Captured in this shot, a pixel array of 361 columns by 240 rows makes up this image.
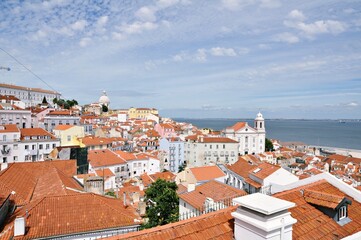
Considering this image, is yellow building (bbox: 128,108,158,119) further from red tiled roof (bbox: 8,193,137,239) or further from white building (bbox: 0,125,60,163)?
red tiled roof (bbox: 8,193,137,239)

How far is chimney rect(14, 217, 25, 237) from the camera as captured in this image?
8.07m

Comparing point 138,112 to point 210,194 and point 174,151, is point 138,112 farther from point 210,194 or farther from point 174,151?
point 210,194

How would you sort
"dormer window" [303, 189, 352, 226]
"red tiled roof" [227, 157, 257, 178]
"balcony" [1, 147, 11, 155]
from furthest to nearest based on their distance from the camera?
"balcony" [1, 147, 11, 155]
"red tiled roof" [227, 157, 257, 178]
"dormer window" [303, 189, 352, 226]

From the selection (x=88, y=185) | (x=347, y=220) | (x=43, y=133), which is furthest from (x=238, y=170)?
(x=43, y=133)

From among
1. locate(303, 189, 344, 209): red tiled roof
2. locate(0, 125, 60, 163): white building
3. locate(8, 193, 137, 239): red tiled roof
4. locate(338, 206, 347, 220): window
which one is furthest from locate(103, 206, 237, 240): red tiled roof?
locate(0, 125, 60, 163): white building

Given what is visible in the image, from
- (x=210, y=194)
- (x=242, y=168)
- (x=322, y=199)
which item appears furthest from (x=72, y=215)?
(x=242, y=168)

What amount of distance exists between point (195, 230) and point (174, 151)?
50704 mm

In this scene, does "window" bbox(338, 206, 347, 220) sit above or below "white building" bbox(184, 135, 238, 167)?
above

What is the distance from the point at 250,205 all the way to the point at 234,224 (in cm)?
63

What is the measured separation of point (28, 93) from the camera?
302 ft

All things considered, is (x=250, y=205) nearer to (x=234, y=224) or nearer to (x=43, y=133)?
(x=234, y=224)

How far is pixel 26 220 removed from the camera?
896 cm

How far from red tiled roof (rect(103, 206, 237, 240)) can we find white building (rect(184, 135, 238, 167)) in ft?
167

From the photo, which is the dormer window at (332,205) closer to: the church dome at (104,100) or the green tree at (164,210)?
the green tree at (164,210)
